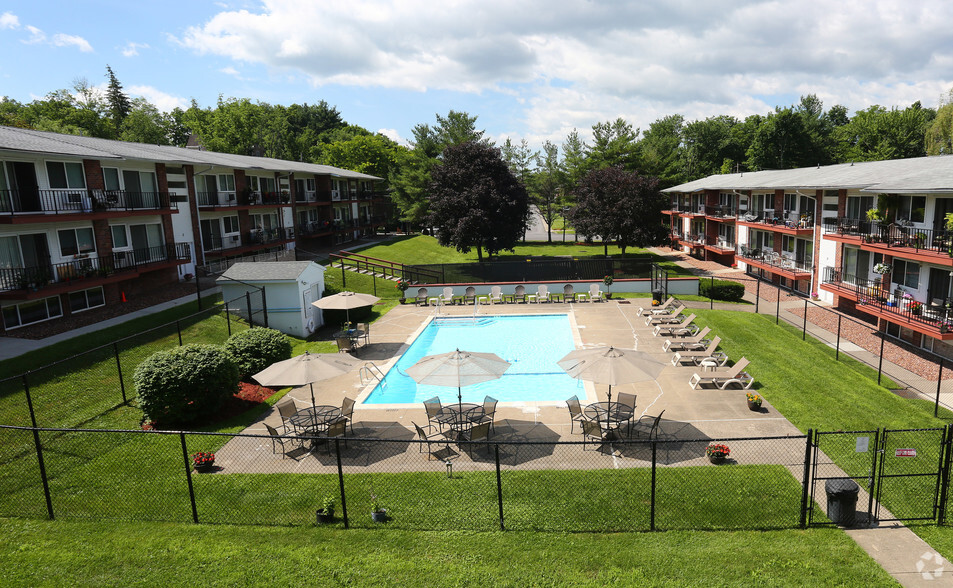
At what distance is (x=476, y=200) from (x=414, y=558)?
111 ft

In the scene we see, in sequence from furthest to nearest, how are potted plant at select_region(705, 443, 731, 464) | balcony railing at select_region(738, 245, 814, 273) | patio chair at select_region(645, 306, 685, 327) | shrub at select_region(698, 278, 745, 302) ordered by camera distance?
balcony railing at select_region(738, 245, 814, 273) < shrub at select_region(698, 278, 745, 302) < patio chair at select_region(645, 306, 685, 327) < potted plant at select_region(705, 443, 731, 464)

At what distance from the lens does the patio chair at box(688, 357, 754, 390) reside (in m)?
16.4

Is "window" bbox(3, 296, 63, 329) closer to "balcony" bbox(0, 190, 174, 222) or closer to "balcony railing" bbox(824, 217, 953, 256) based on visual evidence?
"balcony" bbox(0, 190, 174, 222)

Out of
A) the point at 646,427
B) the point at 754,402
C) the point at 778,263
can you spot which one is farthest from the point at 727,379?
the point at 778,263

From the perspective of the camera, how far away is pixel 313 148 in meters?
88.1

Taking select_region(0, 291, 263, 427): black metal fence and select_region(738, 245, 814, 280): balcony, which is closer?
select_region(0, 291, 263, 427): black metal fence

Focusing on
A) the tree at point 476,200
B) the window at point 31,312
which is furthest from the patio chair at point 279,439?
the tree at point 476,200

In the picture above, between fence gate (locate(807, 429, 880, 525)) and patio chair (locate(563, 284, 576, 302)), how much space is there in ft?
62.2

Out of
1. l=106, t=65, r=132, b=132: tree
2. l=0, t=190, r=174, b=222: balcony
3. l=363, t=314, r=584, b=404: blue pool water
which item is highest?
l=106, t=65, r=132, b=132: tree

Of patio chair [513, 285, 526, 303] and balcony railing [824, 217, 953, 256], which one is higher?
balcony railing [824, 217, 953, 256]

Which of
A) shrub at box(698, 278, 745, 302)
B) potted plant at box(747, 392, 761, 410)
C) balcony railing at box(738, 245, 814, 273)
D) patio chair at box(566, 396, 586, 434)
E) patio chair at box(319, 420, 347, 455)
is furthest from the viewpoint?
balcony railing at box(738, 245, 814, 273)

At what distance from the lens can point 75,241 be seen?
24.5 meters

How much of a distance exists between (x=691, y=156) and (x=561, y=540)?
271 ft

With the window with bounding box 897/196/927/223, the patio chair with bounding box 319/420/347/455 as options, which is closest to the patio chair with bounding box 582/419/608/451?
the patio chair with bounding box 319/420/347/455
